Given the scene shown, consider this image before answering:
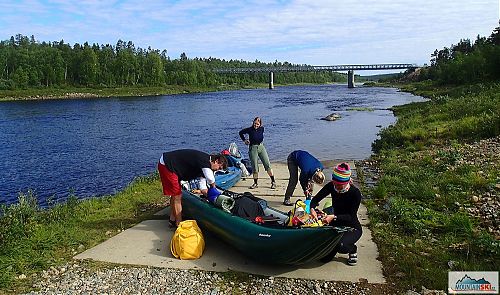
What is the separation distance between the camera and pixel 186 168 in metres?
8.12

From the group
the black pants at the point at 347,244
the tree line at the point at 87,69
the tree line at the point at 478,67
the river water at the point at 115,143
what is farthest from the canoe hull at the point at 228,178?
the tree line at the point at 87,69

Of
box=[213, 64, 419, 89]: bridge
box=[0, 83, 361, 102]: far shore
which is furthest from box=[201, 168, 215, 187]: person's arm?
box=[213, 64, 419, 89]: bridge

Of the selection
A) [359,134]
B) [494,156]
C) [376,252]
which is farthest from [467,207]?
[359,134]

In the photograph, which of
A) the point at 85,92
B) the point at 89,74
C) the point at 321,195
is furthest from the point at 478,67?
the point at 89,74

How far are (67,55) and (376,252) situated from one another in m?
99.7

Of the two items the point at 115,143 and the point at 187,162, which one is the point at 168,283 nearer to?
the point at 187,162

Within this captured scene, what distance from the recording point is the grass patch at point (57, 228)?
7.14 meters

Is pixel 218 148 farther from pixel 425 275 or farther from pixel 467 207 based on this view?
pixel 425 275

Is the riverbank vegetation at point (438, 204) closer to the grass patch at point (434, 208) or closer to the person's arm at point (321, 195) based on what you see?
the grass patch at point (434, 208)

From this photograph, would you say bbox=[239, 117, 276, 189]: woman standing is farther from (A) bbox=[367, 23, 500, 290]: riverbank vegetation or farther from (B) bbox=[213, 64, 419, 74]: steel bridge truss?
(B) bbox=[213, 64, 419, 74]: steel bridge truss

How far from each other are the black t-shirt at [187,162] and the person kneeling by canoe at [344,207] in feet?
7.53

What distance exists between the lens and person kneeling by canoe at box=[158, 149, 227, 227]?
311 inches

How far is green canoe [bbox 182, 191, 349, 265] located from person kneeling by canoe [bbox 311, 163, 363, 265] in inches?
22.3

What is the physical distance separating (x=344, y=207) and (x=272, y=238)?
131 cm
